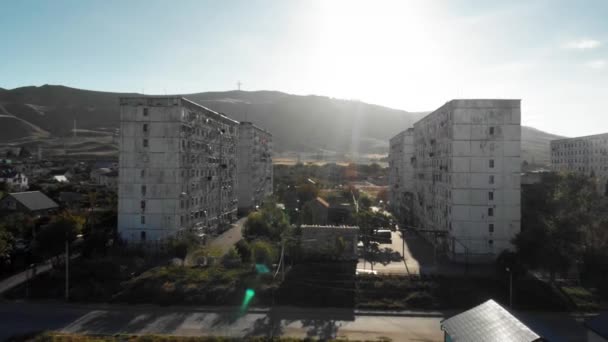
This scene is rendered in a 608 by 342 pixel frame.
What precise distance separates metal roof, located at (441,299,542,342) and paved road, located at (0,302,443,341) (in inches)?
159

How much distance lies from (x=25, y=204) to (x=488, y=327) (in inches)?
2011

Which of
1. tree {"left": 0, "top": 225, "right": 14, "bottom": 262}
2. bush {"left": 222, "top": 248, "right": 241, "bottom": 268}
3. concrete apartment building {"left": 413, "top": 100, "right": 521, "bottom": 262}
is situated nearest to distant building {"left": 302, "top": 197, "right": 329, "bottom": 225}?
bush {"left": 222, "top": 248, "right": 241, "bottom": 268}

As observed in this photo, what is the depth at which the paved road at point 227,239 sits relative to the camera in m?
37.7

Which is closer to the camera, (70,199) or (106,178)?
(70,199)

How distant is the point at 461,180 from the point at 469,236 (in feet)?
14.8

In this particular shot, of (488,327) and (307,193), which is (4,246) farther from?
(307,193)

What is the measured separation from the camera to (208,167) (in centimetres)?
4250

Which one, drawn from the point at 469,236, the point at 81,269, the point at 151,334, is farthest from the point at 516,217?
the point at 81,269

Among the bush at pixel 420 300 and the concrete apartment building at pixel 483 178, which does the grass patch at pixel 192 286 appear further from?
the concrete apartment building at pixel 483 178

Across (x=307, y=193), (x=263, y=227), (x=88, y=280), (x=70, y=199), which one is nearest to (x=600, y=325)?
(x=263, y=227)

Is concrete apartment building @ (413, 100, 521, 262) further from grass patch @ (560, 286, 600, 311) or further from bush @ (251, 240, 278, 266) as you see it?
bush @ (251, 240, 278, 266)

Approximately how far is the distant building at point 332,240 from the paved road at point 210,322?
27.8 feet

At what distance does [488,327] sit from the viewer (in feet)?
48.9

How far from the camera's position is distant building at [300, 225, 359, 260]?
1227 inches
